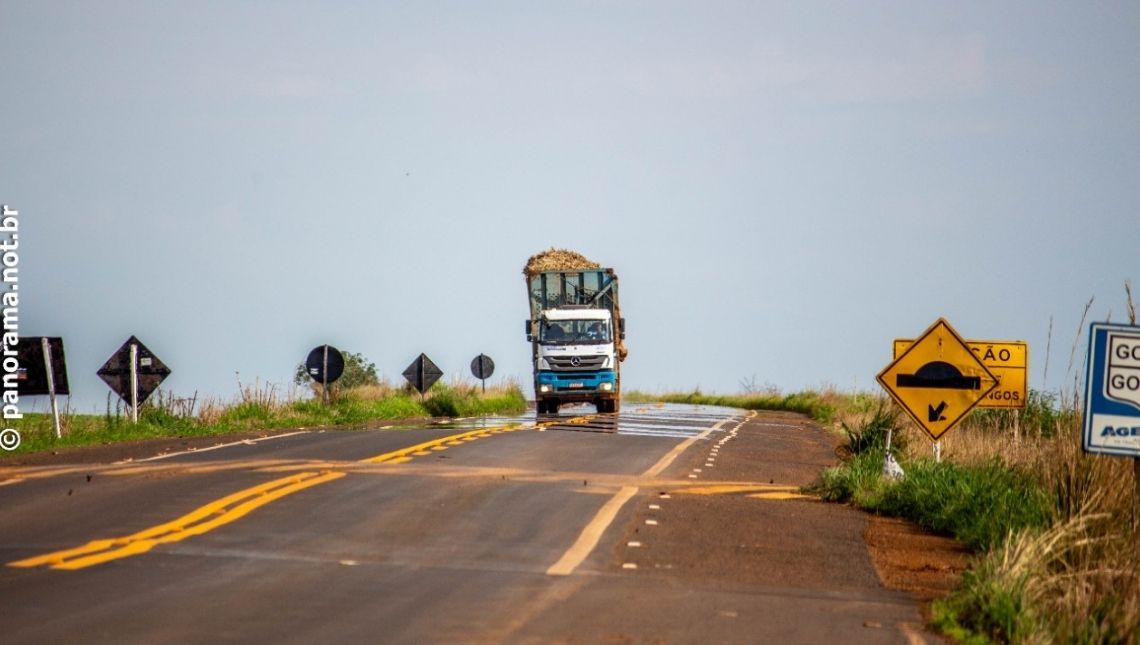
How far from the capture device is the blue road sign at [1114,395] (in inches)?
450

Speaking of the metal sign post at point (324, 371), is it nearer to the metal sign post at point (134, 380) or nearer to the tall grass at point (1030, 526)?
the metal sign post at point (134, 380)

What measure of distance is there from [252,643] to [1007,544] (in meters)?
5.92

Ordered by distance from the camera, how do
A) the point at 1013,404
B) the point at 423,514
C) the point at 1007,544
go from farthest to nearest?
the point at 1013,404 → the point at 423,514 → the point at 1007,544

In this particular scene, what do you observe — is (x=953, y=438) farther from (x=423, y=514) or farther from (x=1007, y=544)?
(x=1007, y=544)

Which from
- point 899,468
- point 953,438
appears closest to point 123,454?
point 899,468

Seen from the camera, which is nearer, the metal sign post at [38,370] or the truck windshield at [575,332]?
the metal sign post at [38,370]

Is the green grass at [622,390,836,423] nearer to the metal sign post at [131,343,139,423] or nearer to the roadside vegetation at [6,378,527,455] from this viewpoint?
the roadside vegetation at [6,378,527,455]

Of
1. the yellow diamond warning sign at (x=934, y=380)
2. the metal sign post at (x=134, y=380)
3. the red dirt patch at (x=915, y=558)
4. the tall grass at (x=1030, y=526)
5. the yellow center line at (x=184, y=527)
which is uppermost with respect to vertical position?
the metal sign post at (x=134, y=380)

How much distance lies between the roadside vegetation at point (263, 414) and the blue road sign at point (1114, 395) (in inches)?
728

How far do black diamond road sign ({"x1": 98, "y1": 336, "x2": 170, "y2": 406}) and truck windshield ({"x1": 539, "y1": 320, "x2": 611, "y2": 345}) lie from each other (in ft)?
47.3

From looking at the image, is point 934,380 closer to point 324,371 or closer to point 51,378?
point 51,378

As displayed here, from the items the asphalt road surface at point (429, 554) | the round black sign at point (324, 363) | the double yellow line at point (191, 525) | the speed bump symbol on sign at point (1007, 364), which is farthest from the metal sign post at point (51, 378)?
Answer: the speed bump symbol on sign at point (1007, 364)

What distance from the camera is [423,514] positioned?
52.5ft

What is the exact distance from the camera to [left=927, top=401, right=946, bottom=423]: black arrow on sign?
19845 mm
